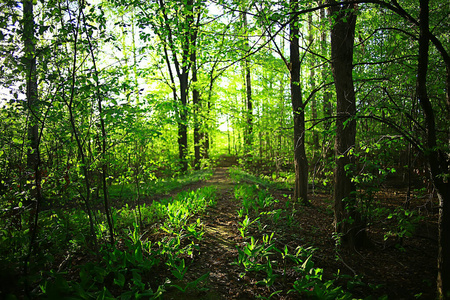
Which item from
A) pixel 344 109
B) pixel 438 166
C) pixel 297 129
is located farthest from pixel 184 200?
pixel 438 166

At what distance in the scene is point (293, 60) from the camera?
6.21 metres

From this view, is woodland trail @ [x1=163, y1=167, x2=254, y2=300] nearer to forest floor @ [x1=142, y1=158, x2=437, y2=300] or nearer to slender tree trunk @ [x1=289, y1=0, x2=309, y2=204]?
forest floor @ [x1=142, y1=158, x2=437, y2=300]

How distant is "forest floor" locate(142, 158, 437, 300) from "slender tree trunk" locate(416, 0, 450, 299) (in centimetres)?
21

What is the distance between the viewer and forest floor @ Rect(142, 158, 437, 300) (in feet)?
9.59

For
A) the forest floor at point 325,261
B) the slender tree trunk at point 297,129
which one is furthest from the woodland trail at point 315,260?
the slender tree trunk at point 297,129

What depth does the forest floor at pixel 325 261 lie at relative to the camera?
2922 millimetres

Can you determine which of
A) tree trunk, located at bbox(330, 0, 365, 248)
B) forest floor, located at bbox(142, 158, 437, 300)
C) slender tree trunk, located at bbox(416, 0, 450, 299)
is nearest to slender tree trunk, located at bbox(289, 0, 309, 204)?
forest floor, located at bbox(142, 158, 437, 300)

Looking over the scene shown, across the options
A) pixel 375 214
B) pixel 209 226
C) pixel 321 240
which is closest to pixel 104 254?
pixel 209 226

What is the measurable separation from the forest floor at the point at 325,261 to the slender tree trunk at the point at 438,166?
21 cm

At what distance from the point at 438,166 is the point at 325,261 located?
194 centimetres

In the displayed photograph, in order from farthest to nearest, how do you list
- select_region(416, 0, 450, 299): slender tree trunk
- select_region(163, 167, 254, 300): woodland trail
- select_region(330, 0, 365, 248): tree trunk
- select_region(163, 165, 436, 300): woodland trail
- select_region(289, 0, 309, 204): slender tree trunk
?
select_region(289, 0, 309, 204): slender tree trunk, select_region(330, 0, 365, 248): tree trunk, select_region(163, 165, 436, 300): woodland trail, select_region(163, 167, 254, 300): woodland trail, select_region(416, 0, 450, 299): slender tree trunk

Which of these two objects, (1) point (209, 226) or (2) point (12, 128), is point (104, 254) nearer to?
(1) point (209, 226)

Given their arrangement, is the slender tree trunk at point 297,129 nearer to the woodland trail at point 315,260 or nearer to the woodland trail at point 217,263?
the woodland trail at point 315,260

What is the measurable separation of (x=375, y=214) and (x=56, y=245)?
4598 millimetres
